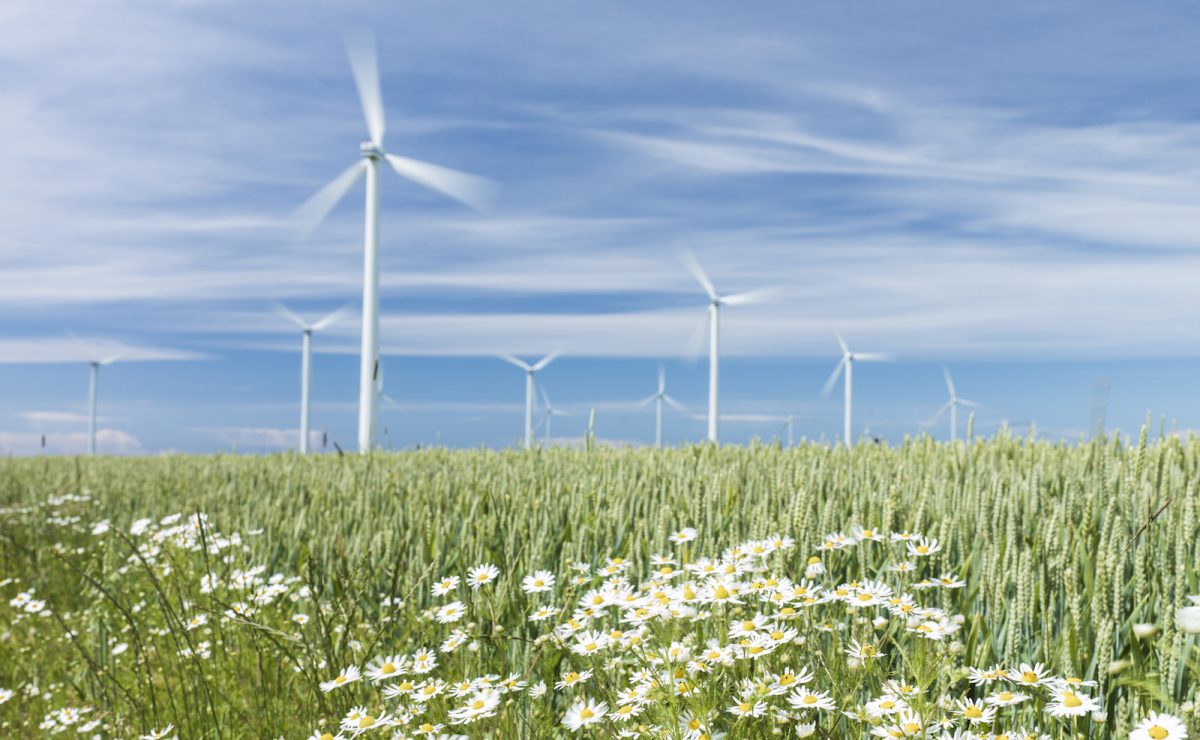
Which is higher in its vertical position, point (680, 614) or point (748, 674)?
point (680, 614)

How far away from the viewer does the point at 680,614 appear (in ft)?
8.64

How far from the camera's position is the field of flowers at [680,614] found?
8.45ft

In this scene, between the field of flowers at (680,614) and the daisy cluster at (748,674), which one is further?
the field of flowers at (680,614)

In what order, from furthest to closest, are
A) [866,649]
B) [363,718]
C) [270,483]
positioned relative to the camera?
[270,483], [363,718], [866,649]

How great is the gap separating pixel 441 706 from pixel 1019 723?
1.93 meters

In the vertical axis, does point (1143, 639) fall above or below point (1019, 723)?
above

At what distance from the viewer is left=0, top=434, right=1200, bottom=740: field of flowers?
2.57m

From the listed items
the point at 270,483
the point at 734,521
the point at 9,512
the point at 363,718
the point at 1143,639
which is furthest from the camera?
the point at 9,512

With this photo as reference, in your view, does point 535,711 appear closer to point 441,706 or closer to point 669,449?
point 441,706

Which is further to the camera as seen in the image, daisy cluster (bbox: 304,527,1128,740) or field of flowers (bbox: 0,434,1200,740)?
field of flowers (bbox: 0,434,1200,740)

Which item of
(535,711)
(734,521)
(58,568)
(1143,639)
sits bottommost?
(58,568)

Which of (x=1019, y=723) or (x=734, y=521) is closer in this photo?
(x=1019, y=723)

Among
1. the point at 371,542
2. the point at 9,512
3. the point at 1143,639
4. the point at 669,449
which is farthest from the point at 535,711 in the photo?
the point at 9,512

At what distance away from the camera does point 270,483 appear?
344 inches
